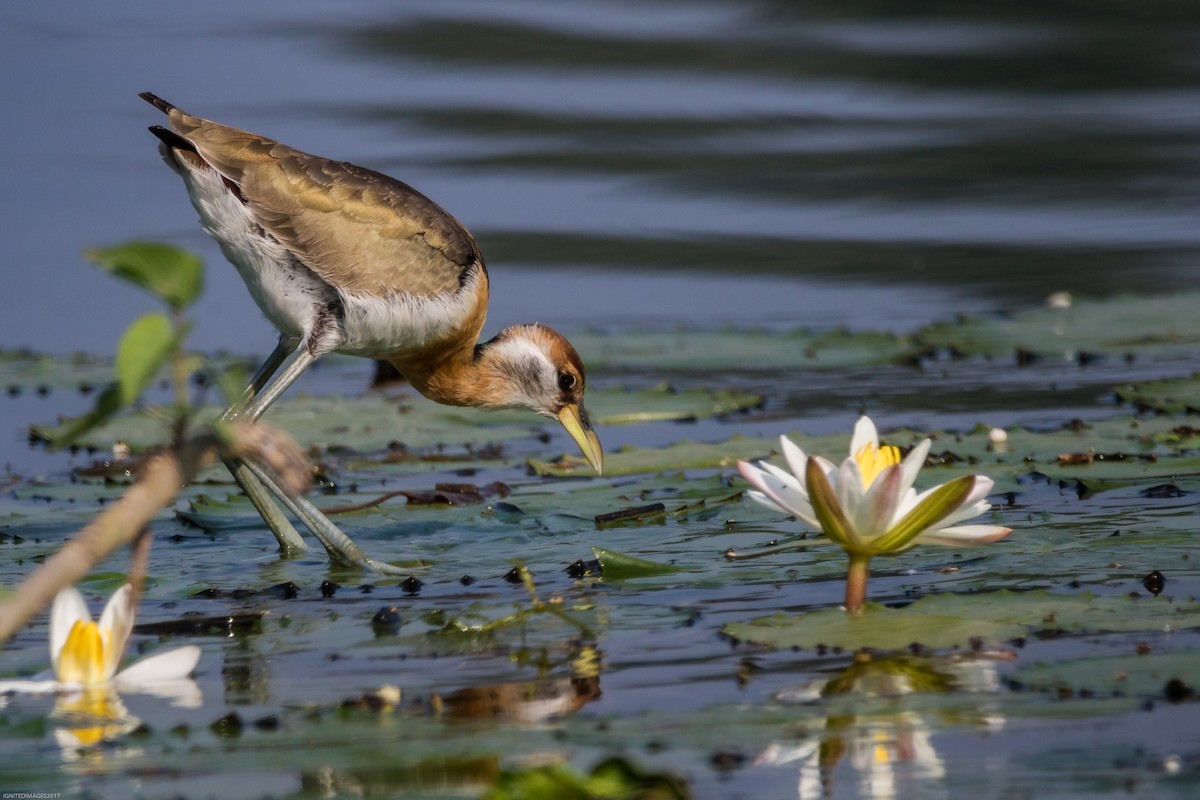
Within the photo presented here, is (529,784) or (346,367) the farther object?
(346,367)

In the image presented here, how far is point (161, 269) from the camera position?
1.70 meters

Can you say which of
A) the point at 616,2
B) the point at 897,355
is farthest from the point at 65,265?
the point at 616,2

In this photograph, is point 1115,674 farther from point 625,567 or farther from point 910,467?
point 625,567

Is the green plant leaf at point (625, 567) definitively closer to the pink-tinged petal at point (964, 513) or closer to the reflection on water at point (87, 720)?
the pink-tinged petal at point (964, 513)

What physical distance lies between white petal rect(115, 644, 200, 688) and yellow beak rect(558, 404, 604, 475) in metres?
2.88

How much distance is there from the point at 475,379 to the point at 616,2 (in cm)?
1260

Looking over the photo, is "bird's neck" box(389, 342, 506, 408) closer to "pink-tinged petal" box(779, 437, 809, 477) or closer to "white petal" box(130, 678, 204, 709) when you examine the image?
"pink-tinged petal" box(779, 437, 809, 477)

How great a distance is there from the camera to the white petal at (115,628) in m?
3.06

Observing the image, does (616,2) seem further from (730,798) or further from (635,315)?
(730,798)

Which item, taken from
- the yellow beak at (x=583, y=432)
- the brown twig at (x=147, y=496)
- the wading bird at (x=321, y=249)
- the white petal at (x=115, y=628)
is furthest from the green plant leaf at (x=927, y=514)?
the wading bird at (x=321, y=249)

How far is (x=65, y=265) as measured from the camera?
39.3 ft

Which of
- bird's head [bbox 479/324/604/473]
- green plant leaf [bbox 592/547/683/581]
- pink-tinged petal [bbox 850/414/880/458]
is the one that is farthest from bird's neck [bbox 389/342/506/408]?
pink-tinged petal [bbox 850/414/880/458]

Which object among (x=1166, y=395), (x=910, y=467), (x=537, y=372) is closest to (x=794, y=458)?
(x=910, y=467)

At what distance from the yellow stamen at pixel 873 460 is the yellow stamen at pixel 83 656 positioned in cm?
162
